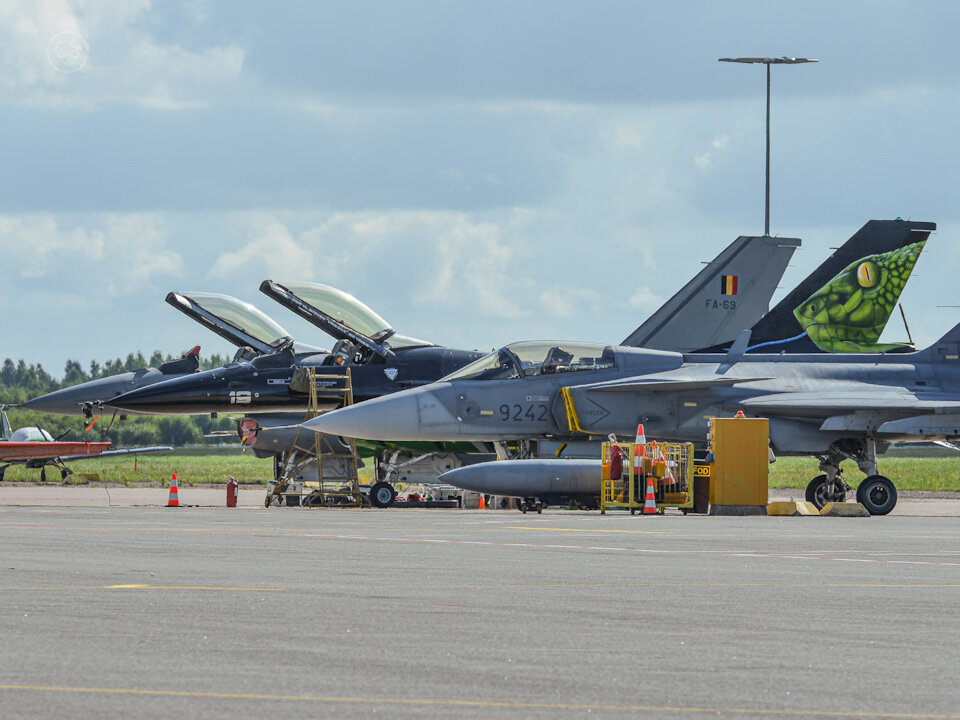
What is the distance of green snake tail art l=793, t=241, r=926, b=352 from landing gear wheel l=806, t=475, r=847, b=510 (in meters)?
3.31

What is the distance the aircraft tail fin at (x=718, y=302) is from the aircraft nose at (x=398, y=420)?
793 cm

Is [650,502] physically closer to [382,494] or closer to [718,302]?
[382,494]

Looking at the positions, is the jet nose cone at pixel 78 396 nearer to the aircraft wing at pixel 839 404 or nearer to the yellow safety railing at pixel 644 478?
the yellow safety railing at pixel 644 478

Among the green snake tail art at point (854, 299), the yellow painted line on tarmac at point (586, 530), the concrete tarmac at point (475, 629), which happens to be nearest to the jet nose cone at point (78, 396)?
the green snake tail art at point (854, 299)

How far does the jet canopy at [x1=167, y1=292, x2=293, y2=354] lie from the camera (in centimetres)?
3181

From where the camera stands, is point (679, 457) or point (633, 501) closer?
point (633, 501)

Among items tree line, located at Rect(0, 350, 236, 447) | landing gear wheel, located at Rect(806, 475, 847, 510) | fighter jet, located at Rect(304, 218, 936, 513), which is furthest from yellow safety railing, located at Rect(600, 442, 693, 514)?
tree line, located at Rect(0, 350, 236, 447)

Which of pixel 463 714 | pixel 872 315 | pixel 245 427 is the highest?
pixel 872 315

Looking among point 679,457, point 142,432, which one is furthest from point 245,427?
point 142,432

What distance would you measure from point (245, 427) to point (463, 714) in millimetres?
27818

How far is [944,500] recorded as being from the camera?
35656 millimetres

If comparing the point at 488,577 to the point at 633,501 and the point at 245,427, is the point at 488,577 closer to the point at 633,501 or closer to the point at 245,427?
the point at 633,501

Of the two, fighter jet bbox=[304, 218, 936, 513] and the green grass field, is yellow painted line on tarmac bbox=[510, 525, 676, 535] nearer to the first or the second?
fighter jet bbox=[304, 218, 936, 513]

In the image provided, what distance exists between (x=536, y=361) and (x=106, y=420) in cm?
8694
